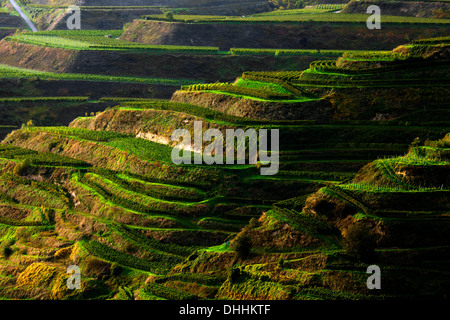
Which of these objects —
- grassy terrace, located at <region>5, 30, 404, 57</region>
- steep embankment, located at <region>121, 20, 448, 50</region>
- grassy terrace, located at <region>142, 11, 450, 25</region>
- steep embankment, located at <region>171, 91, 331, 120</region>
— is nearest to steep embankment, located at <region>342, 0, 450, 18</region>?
grassy terrace, located at <region>142, 11, 450, 25</region>

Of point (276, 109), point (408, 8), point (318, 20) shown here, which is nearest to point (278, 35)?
point (318, 20)

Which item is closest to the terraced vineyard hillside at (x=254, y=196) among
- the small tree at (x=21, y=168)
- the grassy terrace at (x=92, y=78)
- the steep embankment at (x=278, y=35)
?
the small tree at (x=21, y=168)

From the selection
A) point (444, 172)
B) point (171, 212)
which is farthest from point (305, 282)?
point (171, 212)

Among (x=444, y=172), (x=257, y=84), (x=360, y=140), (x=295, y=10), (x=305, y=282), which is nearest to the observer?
(x=305, y=282)

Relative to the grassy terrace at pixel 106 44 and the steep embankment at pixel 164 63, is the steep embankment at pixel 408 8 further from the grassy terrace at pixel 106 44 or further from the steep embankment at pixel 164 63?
the steep embankment at pixel 164 63

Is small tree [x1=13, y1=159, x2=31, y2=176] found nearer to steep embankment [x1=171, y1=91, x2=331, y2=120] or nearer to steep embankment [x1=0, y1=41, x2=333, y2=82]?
steep embankment [x1=171, y1=91, x2=331, y2=120]

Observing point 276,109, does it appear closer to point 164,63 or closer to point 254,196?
point 254,196

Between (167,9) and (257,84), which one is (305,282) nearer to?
(257,84)
